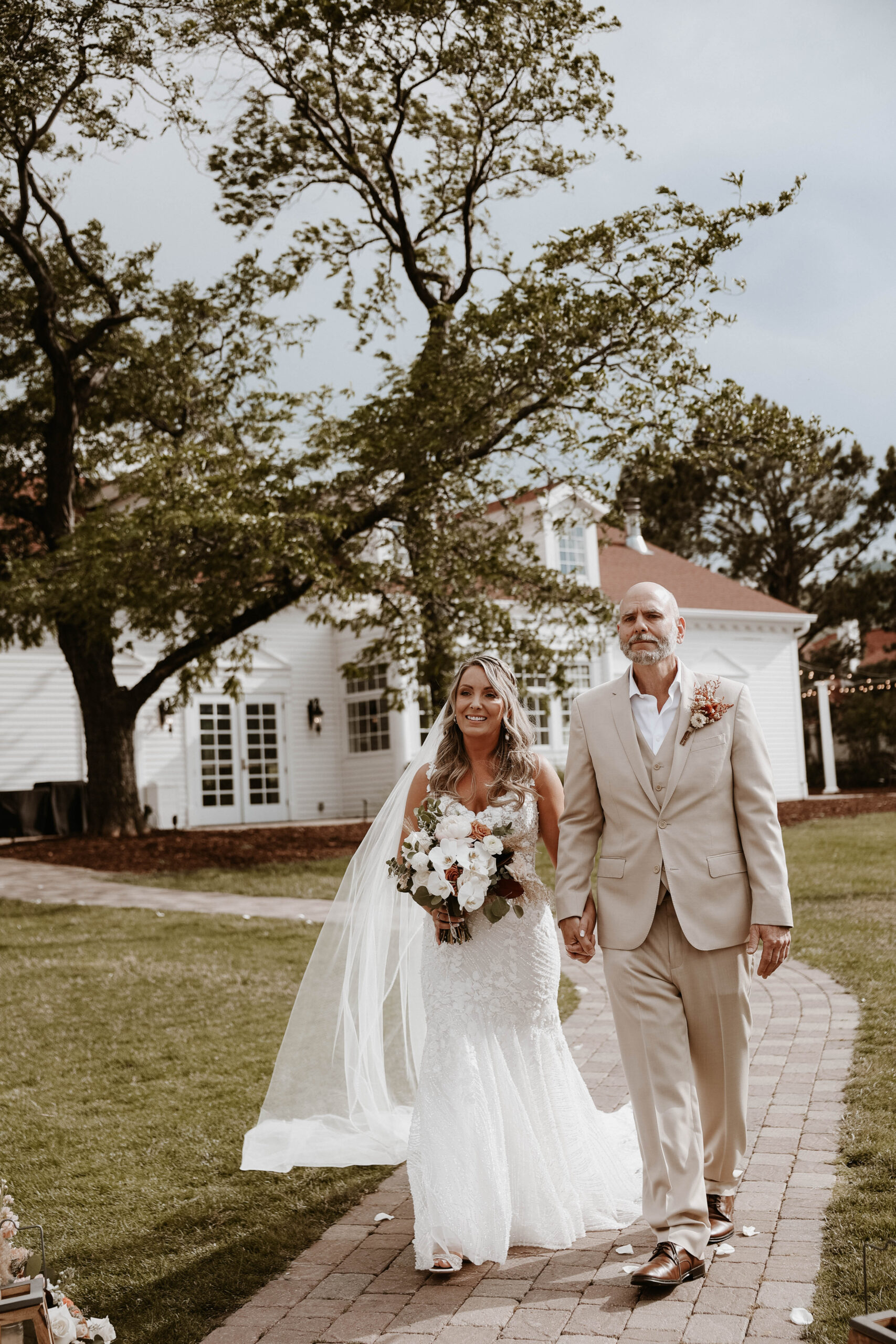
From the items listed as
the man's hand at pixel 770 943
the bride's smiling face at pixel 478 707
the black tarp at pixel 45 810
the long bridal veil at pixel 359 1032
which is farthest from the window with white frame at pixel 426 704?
the man's hand at pixel 770 943

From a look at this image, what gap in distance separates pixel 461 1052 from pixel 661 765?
124 cm

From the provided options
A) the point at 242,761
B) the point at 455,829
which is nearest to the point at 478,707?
the point at 455,829

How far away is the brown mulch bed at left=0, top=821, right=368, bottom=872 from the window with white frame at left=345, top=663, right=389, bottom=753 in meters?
5.50

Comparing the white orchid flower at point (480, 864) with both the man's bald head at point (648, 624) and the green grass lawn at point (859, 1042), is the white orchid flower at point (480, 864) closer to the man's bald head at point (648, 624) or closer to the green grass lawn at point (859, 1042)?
the man's bald head at point (648, 624)

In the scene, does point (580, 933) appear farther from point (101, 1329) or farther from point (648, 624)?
point (101, 1329)

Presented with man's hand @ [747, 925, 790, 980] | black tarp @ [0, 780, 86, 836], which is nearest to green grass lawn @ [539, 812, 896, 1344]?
man's hand @ [747, 925, 790, 980]

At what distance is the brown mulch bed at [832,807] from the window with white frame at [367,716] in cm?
837

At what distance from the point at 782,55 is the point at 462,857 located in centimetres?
783

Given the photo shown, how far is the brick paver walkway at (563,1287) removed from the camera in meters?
3.59

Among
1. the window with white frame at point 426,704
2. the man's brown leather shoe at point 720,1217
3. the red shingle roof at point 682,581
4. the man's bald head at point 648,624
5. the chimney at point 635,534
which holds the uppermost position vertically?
the chimney at point 635,534

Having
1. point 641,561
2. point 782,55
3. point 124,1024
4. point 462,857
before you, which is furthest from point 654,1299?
point 641,561

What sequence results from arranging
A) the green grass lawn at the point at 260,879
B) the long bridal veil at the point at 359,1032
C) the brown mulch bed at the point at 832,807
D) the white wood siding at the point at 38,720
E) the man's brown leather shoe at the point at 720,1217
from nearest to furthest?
the man's brown leather shoe at the point at 720,1217, the long bridal veil at the point at 359,1032, the green grass lawn at the point at 260,879, the brown mulch bed at the point at 832,807, the white wood siding at the point at 38,720

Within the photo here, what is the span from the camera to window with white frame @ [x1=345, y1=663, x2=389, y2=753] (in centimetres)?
2623

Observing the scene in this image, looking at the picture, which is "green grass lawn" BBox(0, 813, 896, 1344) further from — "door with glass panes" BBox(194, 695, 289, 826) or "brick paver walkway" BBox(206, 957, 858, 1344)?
"door with glass panes" BBox(194, 695, 289, 826)
